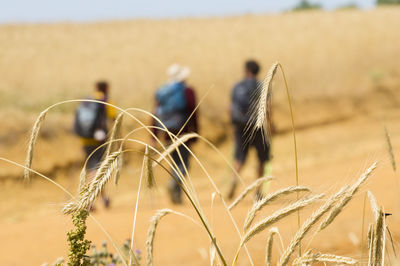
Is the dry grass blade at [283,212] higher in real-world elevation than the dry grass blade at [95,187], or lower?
lower

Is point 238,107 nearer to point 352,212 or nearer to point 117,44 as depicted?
point 352,212

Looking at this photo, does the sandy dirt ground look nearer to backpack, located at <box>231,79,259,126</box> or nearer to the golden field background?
backpack, located at <box>231,79,259,126</box>

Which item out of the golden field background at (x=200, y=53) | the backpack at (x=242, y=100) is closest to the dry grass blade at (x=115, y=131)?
the backpack at (x=242, y=100)

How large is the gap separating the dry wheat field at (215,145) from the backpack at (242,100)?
78cm

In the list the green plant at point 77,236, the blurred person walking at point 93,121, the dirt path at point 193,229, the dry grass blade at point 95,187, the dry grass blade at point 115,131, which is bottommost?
the dirt path at point 193,229

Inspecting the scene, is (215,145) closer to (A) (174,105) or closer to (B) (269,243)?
(A) (174,105)

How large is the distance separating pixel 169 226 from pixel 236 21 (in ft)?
146

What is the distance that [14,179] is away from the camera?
667 inches

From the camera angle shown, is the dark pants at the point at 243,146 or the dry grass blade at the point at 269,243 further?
the dark pants at the point at 243,146

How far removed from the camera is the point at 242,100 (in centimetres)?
936

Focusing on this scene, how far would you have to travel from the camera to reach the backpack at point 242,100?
930 centimetres

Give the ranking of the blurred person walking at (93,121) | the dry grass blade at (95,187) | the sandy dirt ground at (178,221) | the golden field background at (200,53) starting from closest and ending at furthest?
1. the dry grass blade at (95,187)
2. the sandy dirt ground at (178,221)
3. the blurred person walking at (93,121)
4. the golden field background at (200,53)

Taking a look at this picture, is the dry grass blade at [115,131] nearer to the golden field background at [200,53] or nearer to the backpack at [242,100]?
the backpack at [242,100]

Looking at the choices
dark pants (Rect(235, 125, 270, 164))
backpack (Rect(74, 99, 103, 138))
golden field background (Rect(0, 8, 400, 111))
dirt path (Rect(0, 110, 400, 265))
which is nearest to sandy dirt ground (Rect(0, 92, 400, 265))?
dirt path (Rect(0, 110, 400, 265))
